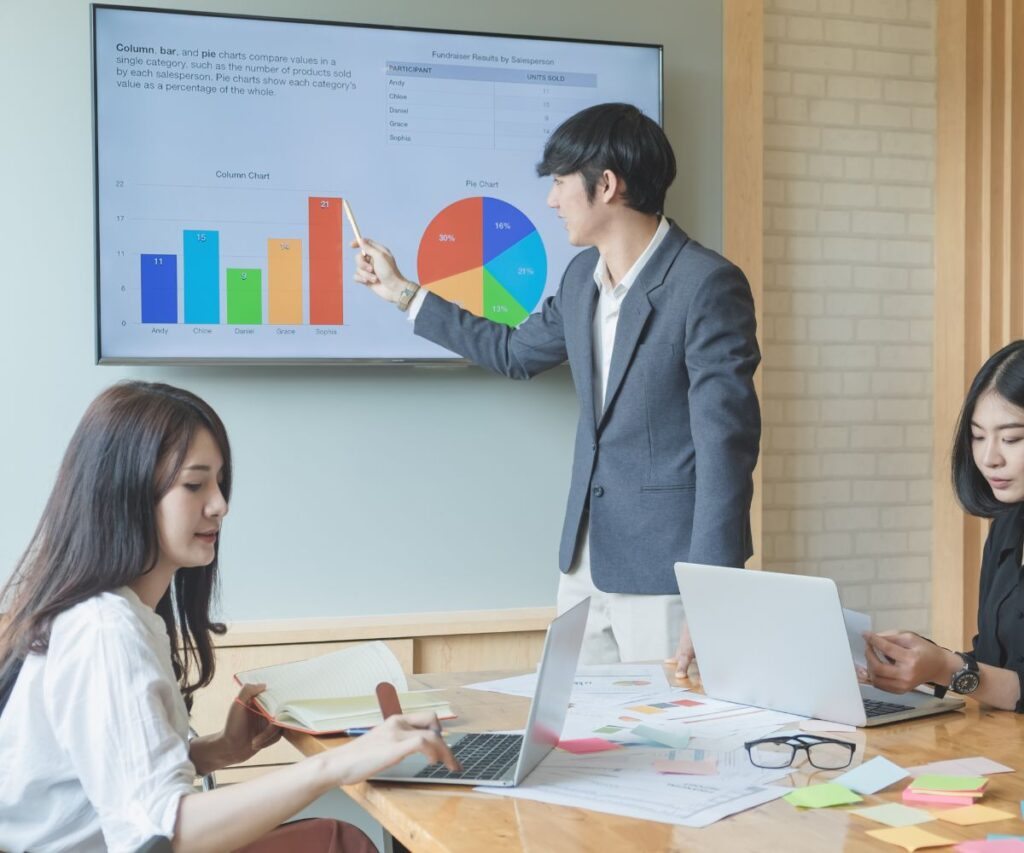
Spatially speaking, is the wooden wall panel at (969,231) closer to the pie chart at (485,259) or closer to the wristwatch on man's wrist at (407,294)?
the pie chart at (485,259)

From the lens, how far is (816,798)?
4.60ft

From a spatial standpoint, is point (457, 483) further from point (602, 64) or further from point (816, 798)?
point (816, 798)

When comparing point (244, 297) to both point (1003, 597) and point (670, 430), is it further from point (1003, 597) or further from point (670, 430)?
point (1003, 597)

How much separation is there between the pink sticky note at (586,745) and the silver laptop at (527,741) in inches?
0.8

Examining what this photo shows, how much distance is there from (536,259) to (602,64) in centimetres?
56

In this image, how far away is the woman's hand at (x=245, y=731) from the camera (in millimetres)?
1763

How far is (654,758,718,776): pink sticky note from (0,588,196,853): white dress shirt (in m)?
0.57

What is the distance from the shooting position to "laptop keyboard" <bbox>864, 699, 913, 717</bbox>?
182 cm

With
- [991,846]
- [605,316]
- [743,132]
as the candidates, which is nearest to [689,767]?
[991,846]

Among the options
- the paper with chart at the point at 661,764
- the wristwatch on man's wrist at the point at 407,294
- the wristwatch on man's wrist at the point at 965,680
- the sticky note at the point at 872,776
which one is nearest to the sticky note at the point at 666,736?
Result: the paper with chart at the point at 661,764

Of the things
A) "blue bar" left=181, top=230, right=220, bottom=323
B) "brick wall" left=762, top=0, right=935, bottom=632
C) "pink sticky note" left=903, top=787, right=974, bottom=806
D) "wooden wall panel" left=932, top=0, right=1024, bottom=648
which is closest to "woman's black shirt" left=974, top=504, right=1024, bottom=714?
"pink sticky note" left=903, top=787, right=974, bottom=806

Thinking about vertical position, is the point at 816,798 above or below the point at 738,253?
below

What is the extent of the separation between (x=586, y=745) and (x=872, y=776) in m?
0.37

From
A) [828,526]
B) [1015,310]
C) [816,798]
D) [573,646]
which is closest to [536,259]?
[828,526]
